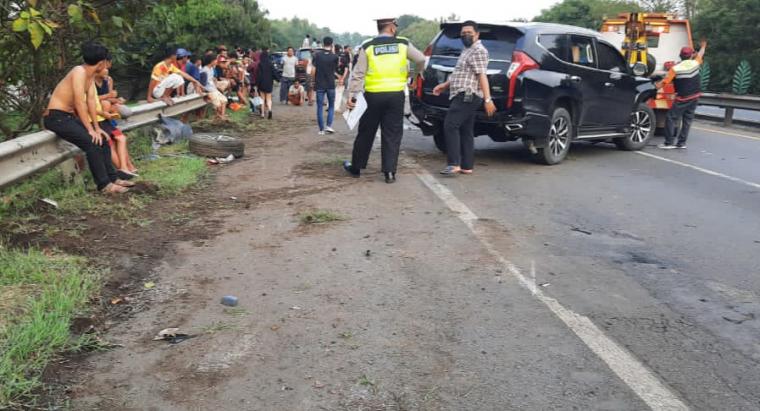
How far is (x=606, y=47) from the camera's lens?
426 inches

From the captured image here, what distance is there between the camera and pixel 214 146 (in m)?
10.1

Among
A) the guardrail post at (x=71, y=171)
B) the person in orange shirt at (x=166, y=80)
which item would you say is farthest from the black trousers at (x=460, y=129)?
the person in orange shirt at (x=166, y=80)

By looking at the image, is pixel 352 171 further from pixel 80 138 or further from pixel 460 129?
pixel 80 138

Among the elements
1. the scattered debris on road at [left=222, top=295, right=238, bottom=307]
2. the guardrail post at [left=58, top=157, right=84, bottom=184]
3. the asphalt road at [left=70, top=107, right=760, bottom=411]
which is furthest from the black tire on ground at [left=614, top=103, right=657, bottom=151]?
the scattered debris on road at [left=222, top=295, right=238, bottom=307]

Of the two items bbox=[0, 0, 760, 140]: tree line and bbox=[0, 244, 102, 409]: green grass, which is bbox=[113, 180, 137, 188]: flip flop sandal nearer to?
bbox=[0, 0, 760, 140]: tree line

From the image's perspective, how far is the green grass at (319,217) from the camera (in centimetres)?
652

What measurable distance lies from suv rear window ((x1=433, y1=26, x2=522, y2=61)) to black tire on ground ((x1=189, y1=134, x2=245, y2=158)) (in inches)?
129

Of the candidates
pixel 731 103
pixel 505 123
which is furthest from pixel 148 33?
pixel 731 103

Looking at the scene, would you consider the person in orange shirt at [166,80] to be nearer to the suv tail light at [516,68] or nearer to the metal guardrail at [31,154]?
the metal guardrail at [31,154]

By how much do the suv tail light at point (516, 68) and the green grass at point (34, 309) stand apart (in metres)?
5.96

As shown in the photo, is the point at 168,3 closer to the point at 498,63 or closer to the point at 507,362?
the point at 498,63

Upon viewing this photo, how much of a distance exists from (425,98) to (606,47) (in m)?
3.12

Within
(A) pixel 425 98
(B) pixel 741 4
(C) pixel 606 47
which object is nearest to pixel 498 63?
(A) pixel 425 98

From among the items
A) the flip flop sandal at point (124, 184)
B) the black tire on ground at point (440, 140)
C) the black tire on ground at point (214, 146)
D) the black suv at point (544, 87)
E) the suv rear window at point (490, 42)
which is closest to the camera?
the flip flop sandal at point (124, 184)
